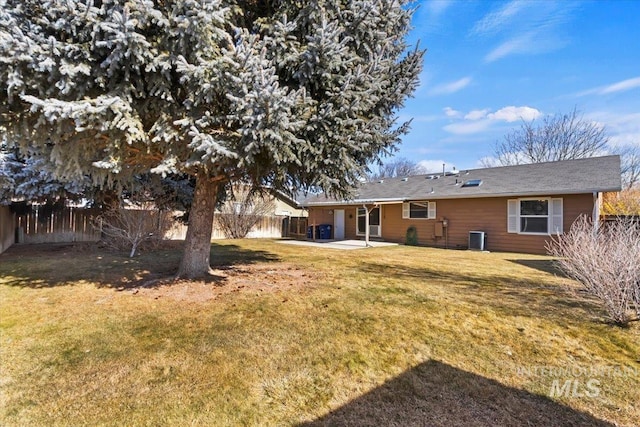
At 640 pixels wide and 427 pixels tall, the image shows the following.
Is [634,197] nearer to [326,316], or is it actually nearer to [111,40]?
[326,316]

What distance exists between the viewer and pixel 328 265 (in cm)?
830

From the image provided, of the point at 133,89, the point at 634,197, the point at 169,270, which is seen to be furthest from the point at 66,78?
the point at 634,197

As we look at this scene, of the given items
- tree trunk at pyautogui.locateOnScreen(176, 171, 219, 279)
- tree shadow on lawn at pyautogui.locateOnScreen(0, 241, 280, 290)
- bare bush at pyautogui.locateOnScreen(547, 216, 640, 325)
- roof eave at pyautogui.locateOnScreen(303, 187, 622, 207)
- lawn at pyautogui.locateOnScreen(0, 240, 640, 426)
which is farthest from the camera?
roof eave at pyautogui.locateOnScreen(303, 187, 622, 207)

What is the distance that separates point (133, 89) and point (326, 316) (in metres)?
4.09

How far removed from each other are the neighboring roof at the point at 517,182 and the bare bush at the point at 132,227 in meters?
5.81

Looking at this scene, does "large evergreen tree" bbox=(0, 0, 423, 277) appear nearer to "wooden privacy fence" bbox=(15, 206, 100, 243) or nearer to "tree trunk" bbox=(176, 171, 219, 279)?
"tree trunk" bbox=(176, 171, 219, 279)

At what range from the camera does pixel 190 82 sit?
4.38 meters

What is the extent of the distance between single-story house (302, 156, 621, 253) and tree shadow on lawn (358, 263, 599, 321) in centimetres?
301

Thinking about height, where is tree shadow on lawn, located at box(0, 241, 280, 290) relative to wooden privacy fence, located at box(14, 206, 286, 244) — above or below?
below

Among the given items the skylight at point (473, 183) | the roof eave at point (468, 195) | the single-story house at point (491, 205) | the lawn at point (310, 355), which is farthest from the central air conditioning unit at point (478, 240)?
the lawn at point (310, 355)

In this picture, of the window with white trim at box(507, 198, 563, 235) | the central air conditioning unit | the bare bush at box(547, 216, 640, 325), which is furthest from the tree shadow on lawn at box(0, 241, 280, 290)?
the window with white trim at box(507, 198, 563, 235)

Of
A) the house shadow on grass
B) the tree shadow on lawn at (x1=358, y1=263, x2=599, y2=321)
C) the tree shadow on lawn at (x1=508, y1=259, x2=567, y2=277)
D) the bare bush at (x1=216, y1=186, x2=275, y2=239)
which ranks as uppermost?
the bare bush at (x1=216, y1=186, x2=275, y2=239)

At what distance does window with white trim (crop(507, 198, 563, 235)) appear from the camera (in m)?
11.6

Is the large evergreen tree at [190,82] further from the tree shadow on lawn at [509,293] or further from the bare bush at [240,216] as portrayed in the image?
the bare bush at [240,216]
